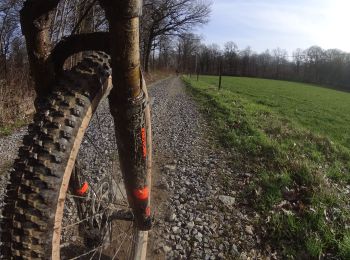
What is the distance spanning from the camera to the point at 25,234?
122cm

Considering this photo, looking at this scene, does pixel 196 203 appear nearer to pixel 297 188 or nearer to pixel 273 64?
pixel 297 188

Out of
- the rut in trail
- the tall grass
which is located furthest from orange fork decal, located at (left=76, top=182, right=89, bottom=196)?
the tall grass

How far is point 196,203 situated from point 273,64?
123 meters

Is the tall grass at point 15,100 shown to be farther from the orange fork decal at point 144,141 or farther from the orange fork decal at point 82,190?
the orange fork decal at point 144,141

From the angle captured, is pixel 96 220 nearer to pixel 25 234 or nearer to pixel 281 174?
pixel 25 234

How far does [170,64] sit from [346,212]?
66901mm

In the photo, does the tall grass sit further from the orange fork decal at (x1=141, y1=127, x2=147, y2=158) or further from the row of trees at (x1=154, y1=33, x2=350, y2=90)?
the row of trees at (x1=154, y1=33, x2=350, y2=90)

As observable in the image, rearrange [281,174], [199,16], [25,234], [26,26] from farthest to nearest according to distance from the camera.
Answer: [199,16]
[281,174]
[26,26]
[25,234]

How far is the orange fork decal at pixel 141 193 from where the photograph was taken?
2.05 meters

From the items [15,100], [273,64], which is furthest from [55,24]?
[273,64]

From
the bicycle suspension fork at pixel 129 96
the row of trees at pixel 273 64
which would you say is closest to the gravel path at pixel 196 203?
the bicycle suspension fork at pixel 129 96

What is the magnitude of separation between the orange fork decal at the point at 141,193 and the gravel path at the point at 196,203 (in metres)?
0.55

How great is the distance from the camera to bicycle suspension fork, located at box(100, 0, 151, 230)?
1343mm

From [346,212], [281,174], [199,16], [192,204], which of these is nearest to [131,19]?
[192,204]
